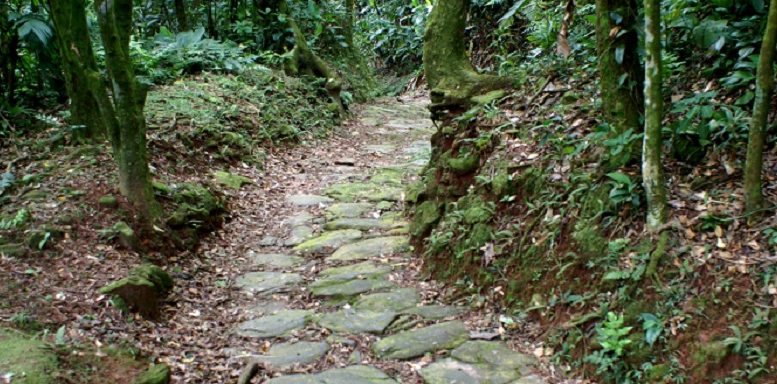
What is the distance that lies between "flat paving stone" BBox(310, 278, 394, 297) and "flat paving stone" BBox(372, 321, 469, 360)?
0.78 m

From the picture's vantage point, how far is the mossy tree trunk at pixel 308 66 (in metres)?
11.5

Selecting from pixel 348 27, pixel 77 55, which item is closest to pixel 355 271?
pixel 77 55

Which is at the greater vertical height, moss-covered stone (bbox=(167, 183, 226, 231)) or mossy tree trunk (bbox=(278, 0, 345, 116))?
mossy tree trunk (bbox=(278, 0, 345, 116))

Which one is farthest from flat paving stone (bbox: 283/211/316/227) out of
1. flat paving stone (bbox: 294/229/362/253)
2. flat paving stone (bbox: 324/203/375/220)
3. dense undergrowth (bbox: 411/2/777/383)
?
dense undergrowth (bbox: 411/2/777/383)

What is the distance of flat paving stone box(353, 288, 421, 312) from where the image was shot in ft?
14.5

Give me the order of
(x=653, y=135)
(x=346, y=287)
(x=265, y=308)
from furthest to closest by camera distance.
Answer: (x=346, y=287) < (x=265, y=308) < (x=653, y=135)

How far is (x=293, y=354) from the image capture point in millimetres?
3881

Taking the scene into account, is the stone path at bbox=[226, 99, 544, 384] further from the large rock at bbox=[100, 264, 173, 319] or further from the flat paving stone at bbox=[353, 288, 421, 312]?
the large rock at bbox=[100, 264, 173, 319]

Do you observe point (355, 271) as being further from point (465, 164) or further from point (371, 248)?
point (465, 164)

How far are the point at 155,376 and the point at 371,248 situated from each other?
8.35ft

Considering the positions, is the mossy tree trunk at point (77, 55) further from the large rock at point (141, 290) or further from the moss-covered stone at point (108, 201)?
the large rock at point (141, 290)

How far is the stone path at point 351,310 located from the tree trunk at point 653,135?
1.12 metres

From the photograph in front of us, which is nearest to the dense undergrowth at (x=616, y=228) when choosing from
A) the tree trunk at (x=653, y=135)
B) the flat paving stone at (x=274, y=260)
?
the tree trunk at (x=653, y=135)

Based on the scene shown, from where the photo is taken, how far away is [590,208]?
3.91 meters
